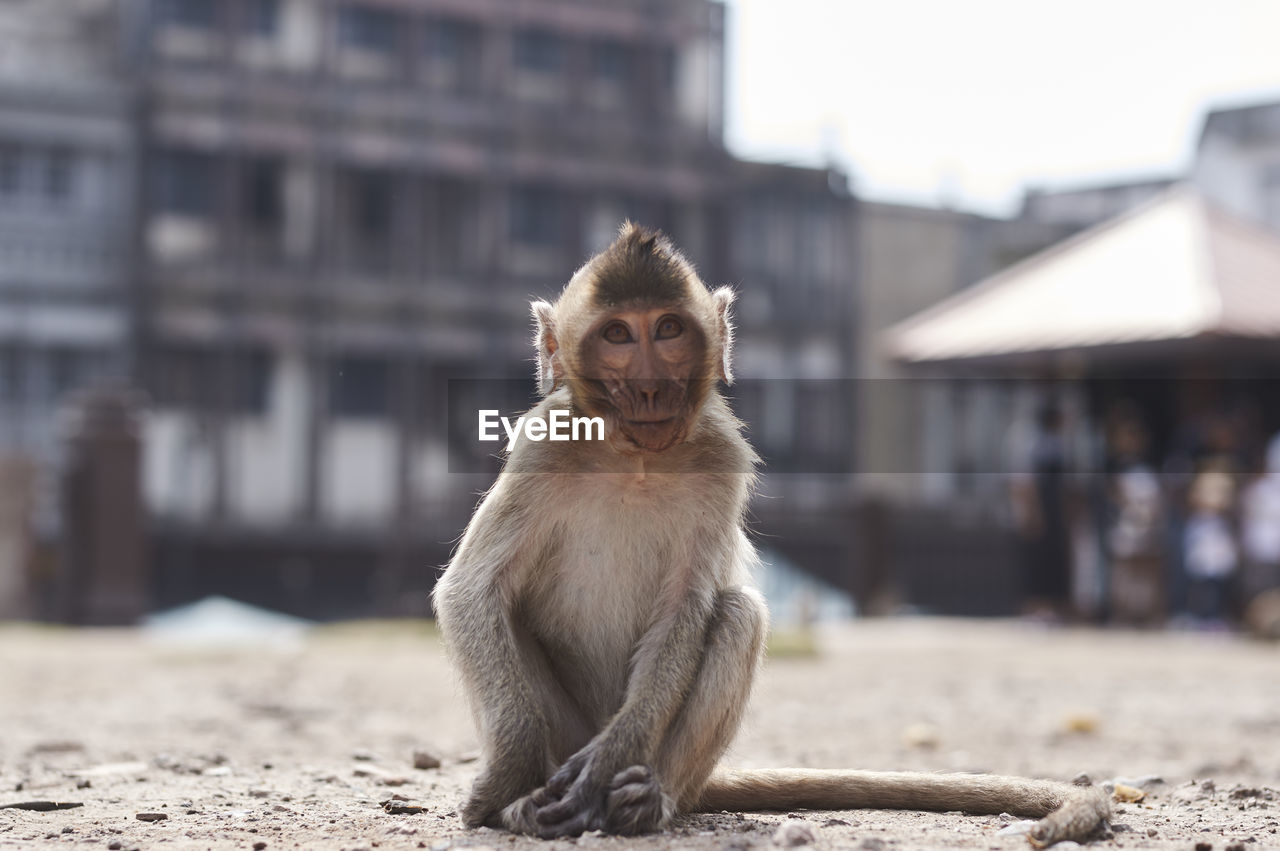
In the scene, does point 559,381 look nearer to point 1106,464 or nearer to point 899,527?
point 1106,464

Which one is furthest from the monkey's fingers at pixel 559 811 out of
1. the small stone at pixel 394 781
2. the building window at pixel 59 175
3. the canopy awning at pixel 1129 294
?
the building window at pixel 59 175

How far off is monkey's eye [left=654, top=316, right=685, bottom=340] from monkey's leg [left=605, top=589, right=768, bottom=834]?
0.68 m

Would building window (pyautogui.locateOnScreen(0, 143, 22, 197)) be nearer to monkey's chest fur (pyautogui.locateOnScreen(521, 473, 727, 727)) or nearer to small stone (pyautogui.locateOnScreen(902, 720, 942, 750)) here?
small stone (pyautogui.locateOnScreen(902, 720, 942, 750))

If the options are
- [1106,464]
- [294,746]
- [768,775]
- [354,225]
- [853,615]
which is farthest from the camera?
[354,225]

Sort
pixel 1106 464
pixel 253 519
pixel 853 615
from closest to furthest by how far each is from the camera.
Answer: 1. pixel 1106 464
2. pixel 853 615
3. pixel 253 519

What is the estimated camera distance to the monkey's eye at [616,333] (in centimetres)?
358

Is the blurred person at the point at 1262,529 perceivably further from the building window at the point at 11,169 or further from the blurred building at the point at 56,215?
the building window at the point at 11,169

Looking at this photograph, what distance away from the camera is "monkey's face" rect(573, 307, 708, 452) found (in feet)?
11.6

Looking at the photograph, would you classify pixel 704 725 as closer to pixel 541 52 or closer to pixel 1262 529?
pixel 1262 529

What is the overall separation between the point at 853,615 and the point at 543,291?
8.02m

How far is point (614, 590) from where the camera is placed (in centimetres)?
388

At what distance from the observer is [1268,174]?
29672mm

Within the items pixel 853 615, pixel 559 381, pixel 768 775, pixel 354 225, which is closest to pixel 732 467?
pixel 559 381

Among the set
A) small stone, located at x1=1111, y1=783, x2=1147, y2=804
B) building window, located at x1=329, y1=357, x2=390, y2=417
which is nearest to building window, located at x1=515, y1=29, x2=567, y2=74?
building window, located at x1=329, y1=357, x2=390, y2=417
